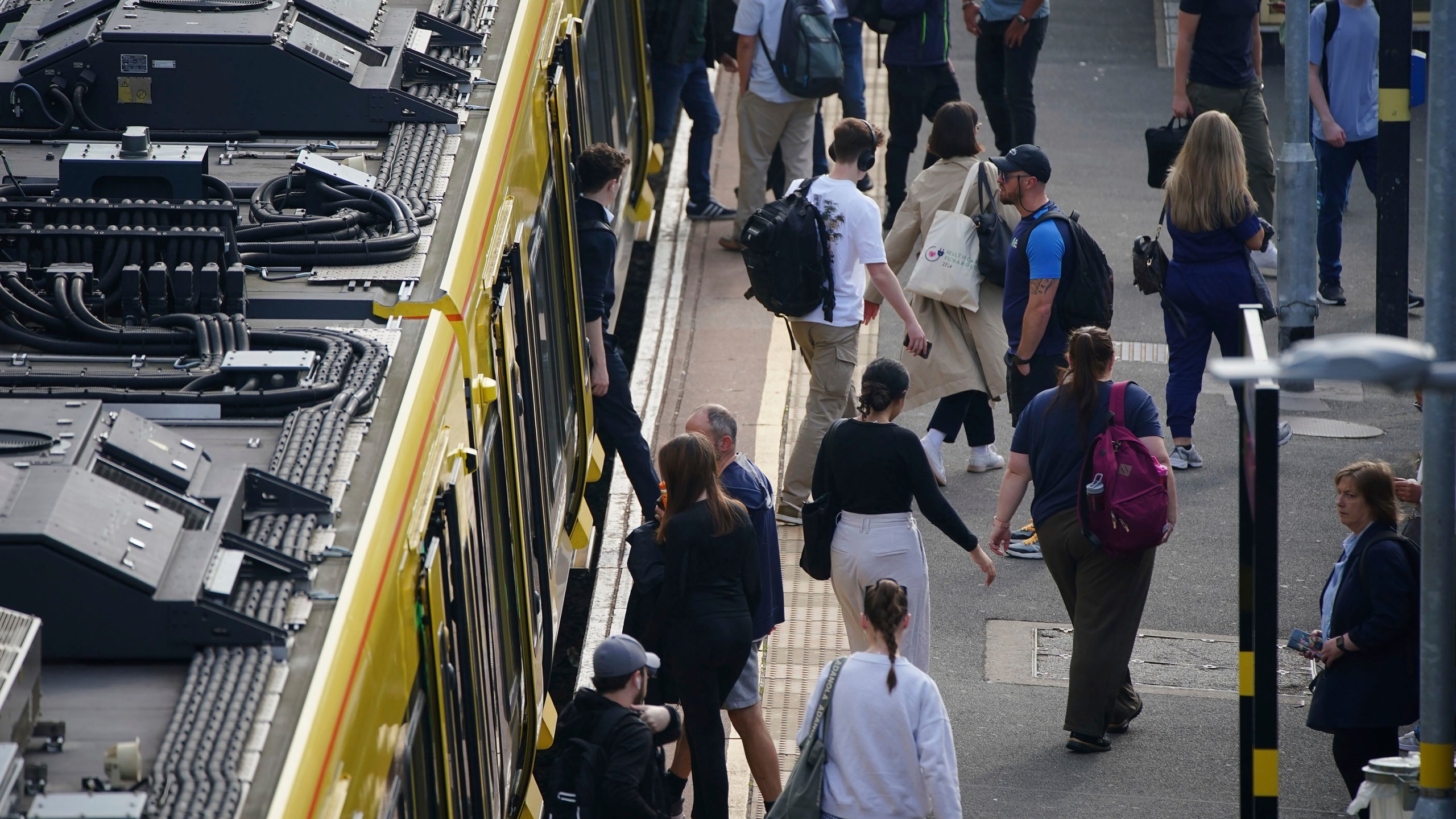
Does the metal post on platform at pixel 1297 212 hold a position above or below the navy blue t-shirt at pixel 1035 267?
above

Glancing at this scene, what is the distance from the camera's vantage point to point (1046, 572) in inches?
327

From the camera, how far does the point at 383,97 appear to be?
6246 mm

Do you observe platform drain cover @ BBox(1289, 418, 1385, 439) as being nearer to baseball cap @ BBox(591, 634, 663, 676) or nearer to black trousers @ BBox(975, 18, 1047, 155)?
black trousers @ BBox(975, 18, 1047, 155)

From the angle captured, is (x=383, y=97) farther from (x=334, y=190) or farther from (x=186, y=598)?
(x=186, y=598)

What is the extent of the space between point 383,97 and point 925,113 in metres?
5.84

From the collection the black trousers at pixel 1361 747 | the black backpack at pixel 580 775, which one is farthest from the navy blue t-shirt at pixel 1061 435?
the black backpack at pixel 580 775

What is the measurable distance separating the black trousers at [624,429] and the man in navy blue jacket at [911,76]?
3543 mm

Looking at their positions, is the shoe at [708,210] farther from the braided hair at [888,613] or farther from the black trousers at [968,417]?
the braided hair at [888,613]

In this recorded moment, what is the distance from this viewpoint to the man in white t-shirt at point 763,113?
35.4ft

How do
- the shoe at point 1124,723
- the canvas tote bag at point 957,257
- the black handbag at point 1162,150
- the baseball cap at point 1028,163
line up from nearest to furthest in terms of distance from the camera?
the shoe at point 1124,723
the baseball cap at point 1028,163
the canvas tote bag at point 957,257
the black handbag at point 1162,150

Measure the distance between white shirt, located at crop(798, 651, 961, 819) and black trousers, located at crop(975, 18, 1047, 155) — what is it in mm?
7013

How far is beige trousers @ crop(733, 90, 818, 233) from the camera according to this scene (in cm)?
1105

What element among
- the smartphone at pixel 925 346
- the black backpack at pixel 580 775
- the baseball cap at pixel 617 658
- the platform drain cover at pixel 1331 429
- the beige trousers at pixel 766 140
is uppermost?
the beige trousers at pixel 766 140

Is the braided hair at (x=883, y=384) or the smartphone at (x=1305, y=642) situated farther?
the braided hair at (x=883, y=384)
